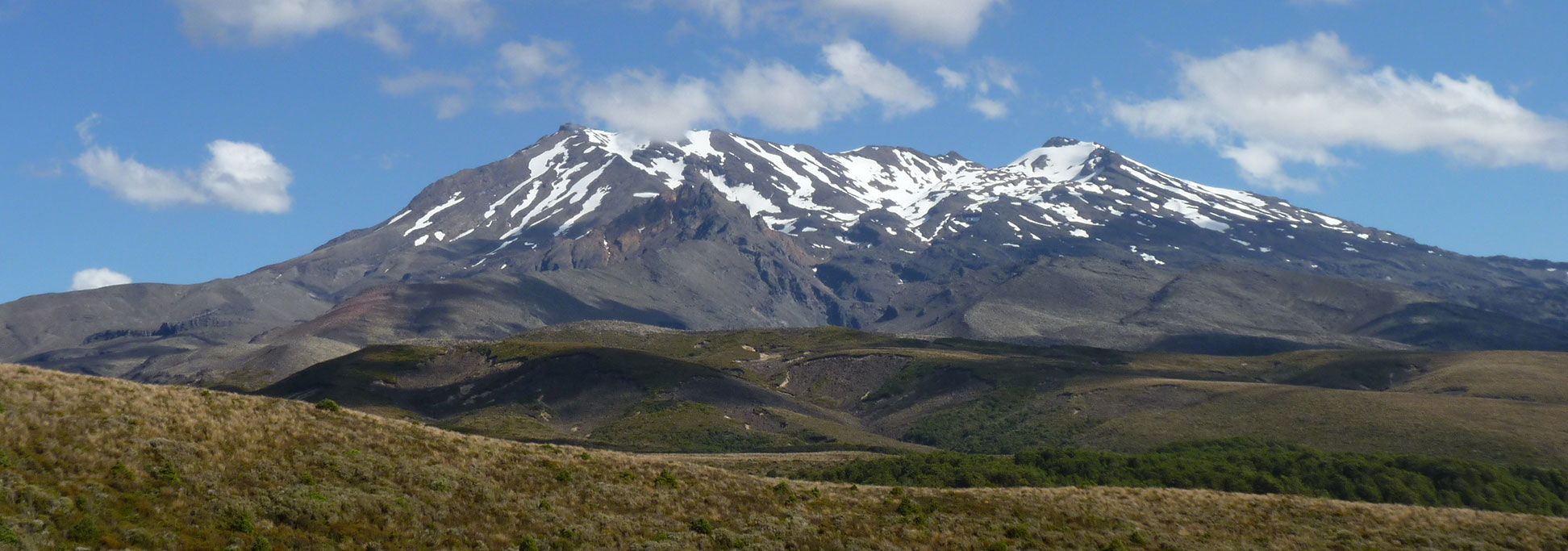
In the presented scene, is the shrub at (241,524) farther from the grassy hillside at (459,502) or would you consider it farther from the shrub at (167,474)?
the shrub at (167,474)

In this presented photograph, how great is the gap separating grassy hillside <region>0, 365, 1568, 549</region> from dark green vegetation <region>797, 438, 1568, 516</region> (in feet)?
159

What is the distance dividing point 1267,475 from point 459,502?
95.7 m

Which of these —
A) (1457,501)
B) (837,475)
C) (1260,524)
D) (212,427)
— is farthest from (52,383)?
(1457,501)

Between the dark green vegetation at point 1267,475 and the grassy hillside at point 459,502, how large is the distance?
48355 mm

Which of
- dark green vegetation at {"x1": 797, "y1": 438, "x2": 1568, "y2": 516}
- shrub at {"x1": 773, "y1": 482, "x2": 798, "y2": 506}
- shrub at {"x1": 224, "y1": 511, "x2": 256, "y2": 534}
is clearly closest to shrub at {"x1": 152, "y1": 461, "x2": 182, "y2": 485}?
shrub at {"x1": 224, "y1": 511, "x2": 256, "y2": 534}

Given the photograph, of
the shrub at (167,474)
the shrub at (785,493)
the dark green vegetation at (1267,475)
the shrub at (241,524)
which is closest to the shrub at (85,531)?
the shrub at (241,524)

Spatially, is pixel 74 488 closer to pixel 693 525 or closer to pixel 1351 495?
pixel 693 525

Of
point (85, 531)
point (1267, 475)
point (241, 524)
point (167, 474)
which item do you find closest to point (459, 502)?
point (241, 524)

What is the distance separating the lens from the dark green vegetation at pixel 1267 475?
119m

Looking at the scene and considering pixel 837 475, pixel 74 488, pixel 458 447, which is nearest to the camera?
pixel 74 488

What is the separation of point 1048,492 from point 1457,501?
79.2 m

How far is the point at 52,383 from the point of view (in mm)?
52000

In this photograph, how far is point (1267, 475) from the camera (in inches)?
4953

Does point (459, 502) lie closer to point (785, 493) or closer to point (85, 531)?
point (85, 531)
